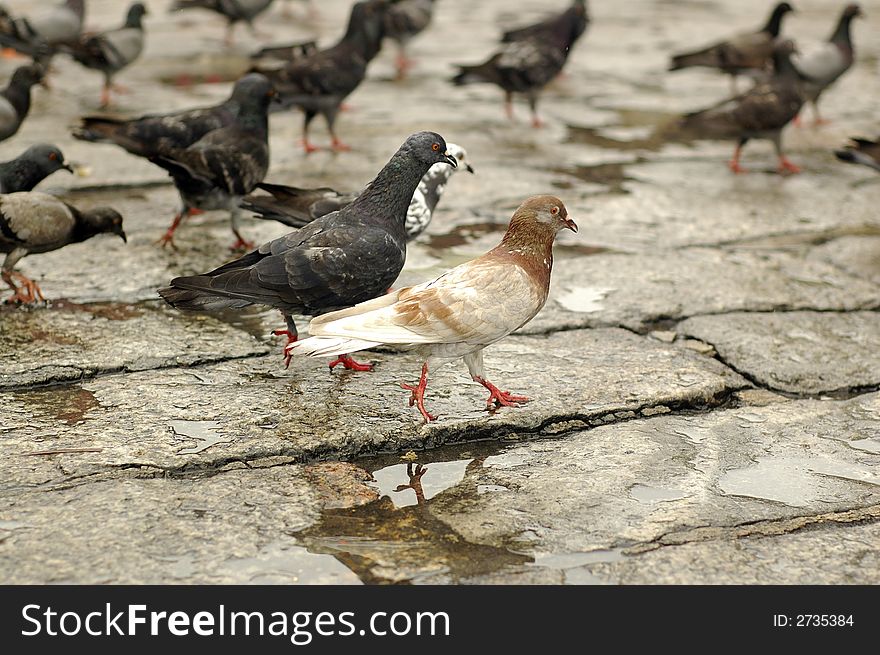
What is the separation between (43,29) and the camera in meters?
10.6

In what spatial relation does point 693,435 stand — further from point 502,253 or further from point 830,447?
point 502,253

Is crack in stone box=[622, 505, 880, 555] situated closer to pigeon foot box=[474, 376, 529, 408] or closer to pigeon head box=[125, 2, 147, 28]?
pigeon foot box=[474, 376, 529, 408]

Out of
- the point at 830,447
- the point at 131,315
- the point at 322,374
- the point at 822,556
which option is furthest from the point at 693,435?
the point at 131,315

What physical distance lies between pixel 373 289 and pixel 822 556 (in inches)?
82.9

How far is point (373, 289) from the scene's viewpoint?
182 inches

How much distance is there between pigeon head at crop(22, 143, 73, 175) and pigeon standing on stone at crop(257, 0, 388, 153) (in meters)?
2.24

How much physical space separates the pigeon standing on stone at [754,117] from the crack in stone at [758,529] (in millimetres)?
4968

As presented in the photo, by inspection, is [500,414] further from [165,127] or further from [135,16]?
[135,16]

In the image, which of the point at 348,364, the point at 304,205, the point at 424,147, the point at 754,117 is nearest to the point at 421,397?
the point at 348,364

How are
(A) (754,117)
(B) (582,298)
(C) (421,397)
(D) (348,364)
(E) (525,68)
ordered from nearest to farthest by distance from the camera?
(C) (421,397)
(D) (348,364)
(B) (582,298)
(A) (754,117)
(E) (525,68)

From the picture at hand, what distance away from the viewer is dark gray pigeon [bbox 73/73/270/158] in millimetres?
6566

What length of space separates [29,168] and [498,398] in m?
3.25

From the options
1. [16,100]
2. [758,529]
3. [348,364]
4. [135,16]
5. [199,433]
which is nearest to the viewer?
[758,529]

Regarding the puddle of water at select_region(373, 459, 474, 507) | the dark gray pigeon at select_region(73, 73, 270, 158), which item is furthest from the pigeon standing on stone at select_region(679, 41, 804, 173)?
the puddle of water at select_region(373, 459, 474, 507)
